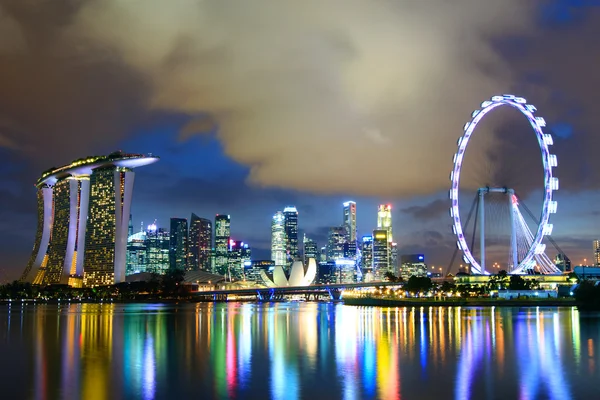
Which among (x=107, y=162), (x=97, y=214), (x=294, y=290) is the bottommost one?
(x=294, y=290)

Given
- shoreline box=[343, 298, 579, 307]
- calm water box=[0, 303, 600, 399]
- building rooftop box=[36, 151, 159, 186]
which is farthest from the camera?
building rooftop box=[36, 151, 159, 186]

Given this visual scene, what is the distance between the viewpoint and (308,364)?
30.7 metres

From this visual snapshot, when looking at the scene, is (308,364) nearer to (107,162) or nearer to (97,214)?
(107,162)

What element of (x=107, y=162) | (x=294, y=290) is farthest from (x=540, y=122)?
(x=107, y=162)

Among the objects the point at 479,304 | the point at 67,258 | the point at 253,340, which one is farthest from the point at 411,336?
the point at 67,258

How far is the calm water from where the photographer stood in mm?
23531

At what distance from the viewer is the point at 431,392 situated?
22953mm

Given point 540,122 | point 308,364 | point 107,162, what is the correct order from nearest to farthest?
1. point 308,364
2. point 540,122
3. point 107,162

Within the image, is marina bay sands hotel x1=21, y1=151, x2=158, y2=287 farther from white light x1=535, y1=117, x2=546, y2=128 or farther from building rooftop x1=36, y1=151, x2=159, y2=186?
white light x1=535, y1=117, x2=546, y2=128

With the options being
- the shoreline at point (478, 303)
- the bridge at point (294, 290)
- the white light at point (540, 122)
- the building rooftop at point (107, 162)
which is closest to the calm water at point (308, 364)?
the white light at point (540, 122)

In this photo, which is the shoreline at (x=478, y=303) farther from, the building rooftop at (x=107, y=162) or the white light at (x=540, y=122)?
the building rooftop at (x=107, y=162)

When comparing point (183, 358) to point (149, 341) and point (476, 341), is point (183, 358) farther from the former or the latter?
point (476, 341)

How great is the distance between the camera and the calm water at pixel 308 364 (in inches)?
926

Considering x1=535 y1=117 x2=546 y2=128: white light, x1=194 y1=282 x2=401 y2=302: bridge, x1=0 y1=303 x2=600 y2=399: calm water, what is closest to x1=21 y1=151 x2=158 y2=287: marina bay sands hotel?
x1=194 y1=282 x2=401 y2=302: bridge
